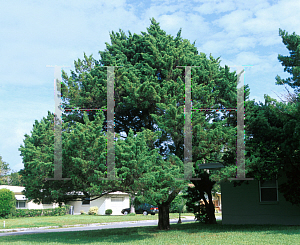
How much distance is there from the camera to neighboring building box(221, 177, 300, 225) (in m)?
16.9

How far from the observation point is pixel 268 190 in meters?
17.5

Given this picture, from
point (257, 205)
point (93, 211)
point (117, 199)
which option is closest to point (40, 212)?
point (93, 211)

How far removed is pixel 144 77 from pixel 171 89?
56.1 inches

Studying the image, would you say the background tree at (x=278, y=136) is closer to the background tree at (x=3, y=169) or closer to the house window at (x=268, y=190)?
the house window at (x=268, y=190)

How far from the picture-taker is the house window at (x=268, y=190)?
17281 millimetres

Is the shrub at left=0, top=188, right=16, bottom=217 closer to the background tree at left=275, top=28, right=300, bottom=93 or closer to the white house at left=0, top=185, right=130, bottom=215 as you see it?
the white house at left=0, top=185, right=130, bottom=215

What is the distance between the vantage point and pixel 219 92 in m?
15.5

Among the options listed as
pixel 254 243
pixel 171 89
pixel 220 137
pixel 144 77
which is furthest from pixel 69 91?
pixel 254 243

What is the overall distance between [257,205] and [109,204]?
31.1m

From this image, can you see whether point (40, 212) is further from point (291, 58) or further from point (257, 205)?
point (291, 58)

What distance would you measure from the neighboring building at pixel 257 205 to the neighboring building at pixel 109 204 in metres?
27.8

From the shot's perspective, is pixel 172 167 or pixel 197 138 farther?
pixel 197 138

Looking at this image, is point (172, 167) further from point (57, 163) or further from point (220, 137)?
point (57, 163)

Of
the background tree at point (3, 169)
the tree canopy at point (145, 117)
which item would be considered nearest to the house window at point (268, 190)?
the tree canopy at point (145, 117)
